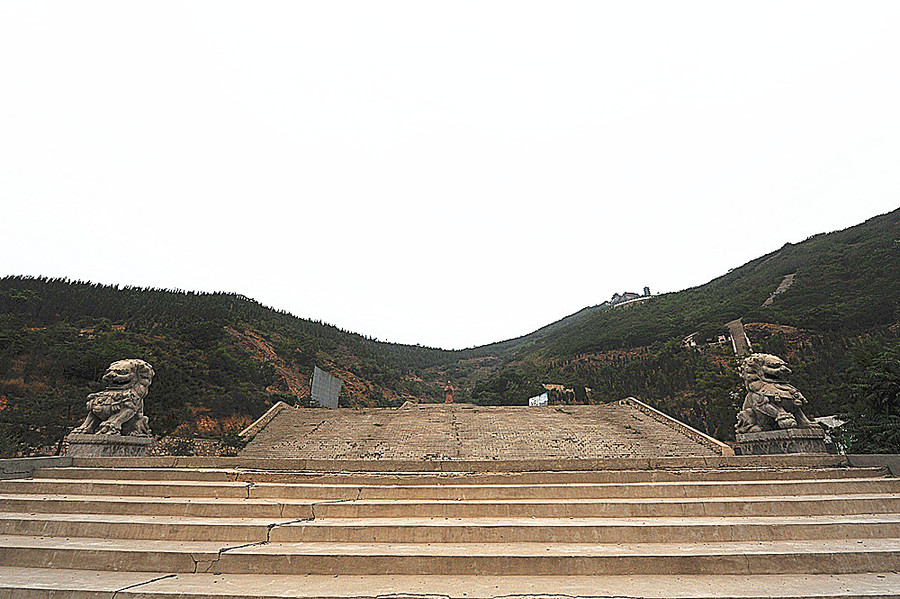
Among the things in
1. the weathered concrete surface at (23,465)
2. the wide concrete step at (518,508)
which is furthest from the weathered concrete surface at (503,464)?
the wide concrete step at (518,508)

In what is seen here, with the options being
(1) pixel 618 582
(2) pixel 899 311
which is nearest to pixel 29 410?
(1) pixel 618 582

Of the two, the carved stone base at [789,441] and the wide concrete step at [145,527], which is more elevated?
the wide concrete step at [145,527]

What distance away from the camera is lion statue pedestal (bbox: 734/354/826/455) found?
6.68 m

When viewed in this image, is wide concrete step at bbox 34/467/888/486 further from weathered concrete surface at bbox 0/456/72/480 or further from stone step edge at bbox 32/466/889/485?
weathered concrete surface at bbox 0/456/72/480

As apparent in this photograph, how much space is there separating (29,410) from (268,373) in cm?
1256

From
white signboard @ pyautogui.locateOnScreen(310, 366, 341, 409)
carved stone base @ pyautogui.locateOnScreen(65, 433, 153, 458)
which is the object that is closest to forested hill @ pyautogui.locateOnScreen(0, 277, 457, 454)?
white signboard @ pyautogui.locateOnScreen(310, 366, 341, 409)

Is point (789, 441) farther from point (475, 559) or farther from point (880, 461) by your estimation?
point (475, 559)

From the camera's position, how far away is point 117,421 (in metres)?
7.41

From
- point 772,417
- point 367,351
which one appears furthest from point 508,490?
point 367,351

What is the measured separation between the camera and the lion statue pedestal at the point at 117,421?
7.04 meters

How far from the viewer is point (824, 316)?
27.2 m

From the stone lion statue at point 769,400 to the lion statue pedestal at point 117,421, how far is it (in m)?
10.8

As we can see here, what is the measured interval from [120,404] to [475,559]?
7541 mm

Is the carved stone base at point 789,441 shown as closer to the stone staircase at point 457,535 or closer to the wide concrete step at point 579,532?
the stone staircase at point 457,535
